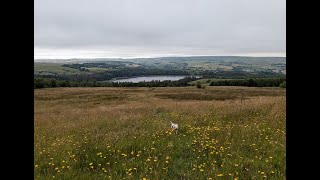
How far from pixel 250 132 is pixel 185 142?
2305 mm

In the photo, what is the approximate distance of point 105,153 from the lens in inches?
300

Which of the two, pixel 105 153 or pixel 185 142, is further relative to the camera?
pixel 185 142

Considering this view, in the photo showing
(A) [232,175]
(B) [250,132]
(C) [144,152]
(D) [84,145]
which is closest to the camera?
(A) [232,175]

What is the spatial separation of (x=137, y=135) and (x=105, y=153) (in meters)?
2.21
